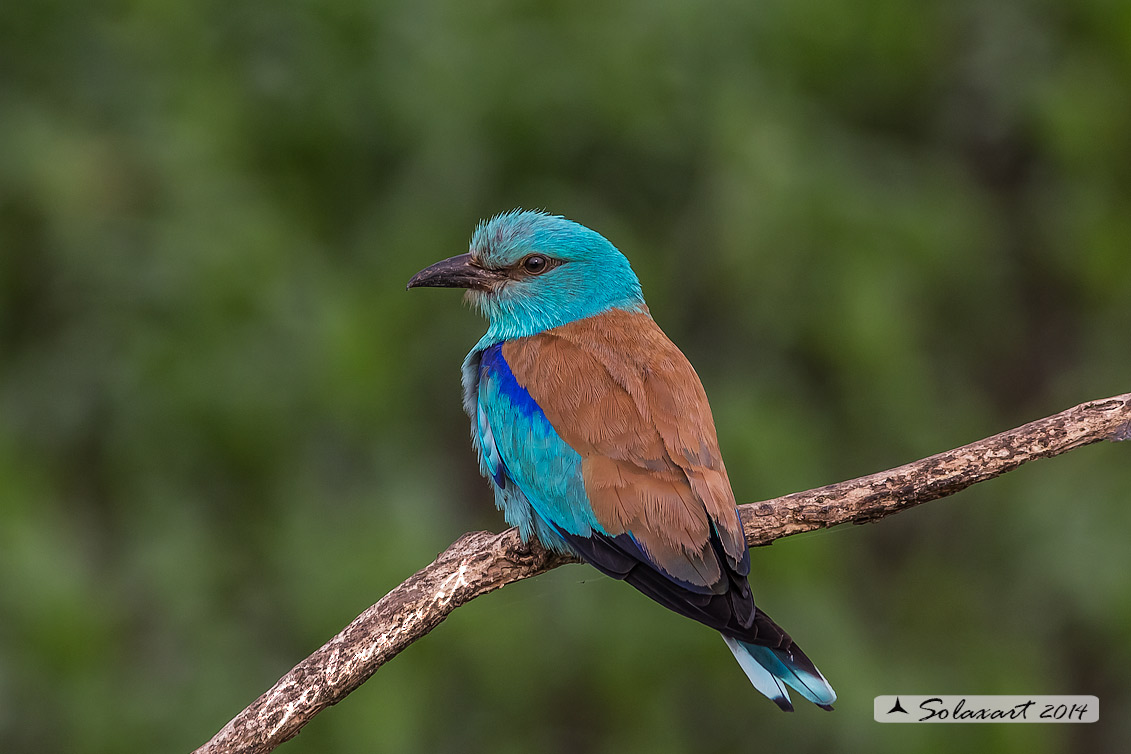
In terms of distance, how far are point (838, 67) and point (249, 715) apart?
4163 millimetres

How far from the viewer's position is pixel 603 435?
12.0 feet

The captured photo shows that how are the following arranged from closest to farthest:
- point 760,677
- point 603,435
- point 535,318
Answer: point 760,677
point 603,435
point 535,318

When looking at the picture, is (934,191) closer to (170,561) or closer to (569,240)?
(569,240)

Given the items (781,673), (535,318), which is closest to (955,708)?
(781,673)

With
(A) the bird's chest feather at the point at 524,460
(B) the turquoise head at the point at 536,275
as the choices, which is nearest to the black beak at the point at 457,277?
(B) the turquoise head at the point at 536,275

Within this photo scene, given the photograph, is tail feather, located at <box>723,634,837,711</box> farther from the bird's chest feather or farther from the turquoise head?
the turquoise head

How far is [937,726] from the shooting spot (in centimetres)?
560

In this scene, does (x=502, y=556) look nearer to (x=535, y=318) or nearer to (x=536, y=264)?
(x=535, y=318)

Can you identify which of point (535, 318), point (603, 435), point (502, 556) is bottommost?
point (502, 556)

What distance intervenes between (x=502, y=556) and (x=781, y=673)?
2.53 feet

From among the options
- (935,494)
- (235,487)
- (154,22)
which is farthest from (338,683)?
(154,22)

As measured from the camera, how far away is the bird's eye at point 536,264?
4.41 metres

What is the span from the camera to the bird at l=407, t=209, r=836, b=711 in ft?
11.1

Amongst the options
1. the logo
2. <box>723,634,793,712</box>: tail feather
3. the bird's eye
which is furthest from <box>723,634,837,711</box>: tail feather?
the logo
